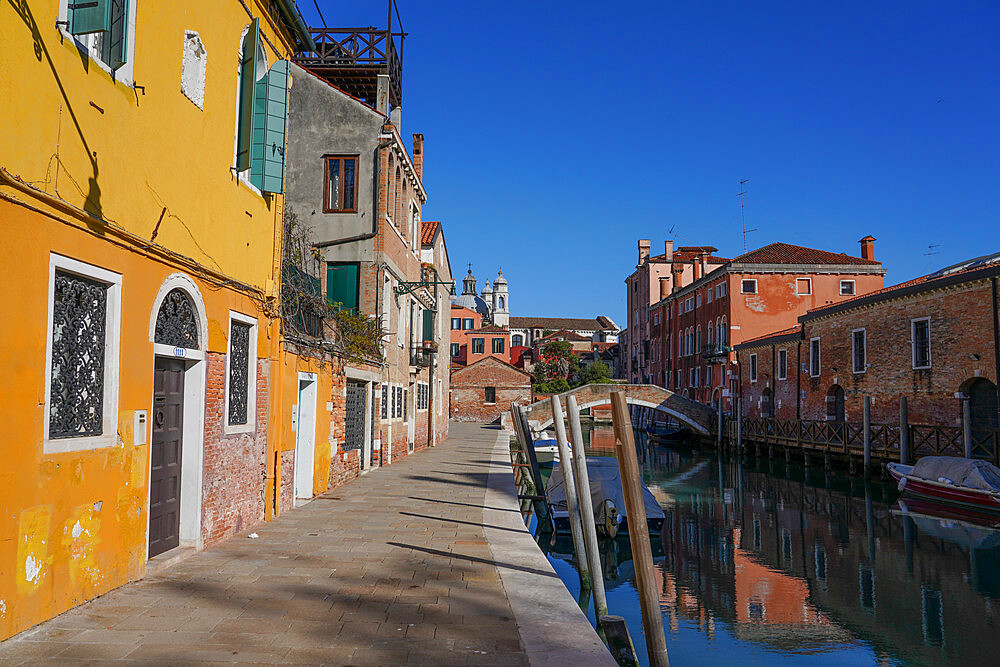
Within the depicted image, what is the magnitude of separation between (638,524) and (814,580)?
6.52 meters

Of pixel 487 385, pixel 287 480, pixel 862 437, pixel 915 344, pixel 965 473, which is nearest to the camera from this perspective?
pixel 287 480

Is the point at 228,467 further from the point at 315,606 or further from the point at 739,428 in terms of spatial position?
the point at 739,428

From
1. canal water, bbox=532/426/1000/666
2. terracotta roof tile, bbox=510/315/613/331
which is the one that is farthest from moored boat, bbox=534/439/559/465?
terracotta roof tile, bbox=510/315/613/331

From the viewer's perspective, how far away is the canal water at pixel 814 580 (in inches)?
303

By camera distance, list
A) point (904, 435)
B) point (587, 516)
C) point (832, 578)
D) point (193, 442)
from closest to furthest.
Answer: point (587, 516), point (193, 442), point (832, 578), point (904, 435)

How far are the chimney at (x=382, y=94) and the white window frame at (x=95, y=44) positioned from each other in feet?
38.6

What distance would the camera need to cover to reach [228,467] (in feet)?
24.8

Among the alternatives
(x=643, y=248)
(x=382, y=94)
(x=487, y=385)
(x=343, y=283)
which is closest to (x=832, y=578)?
(x=343, y=283)

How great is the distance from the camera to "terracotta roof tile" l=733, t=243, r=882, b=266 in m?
35.9

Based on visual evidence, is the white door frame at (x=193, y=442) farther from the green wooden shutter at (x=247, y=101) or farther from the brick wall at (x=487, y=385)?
the brick wall at (x=487, y=385)

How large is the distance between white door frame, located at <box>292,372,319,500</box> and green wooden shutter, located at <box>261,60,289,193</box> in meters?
3.59

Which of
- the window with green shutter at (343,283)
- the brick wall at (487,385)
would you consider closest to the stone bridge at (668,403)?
the brick wall at (487,385)

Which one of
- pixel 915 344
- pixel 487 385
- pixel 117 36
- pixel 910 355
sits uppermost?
pixel 117 36

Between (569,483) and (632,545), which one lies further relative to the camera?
(569,483)
